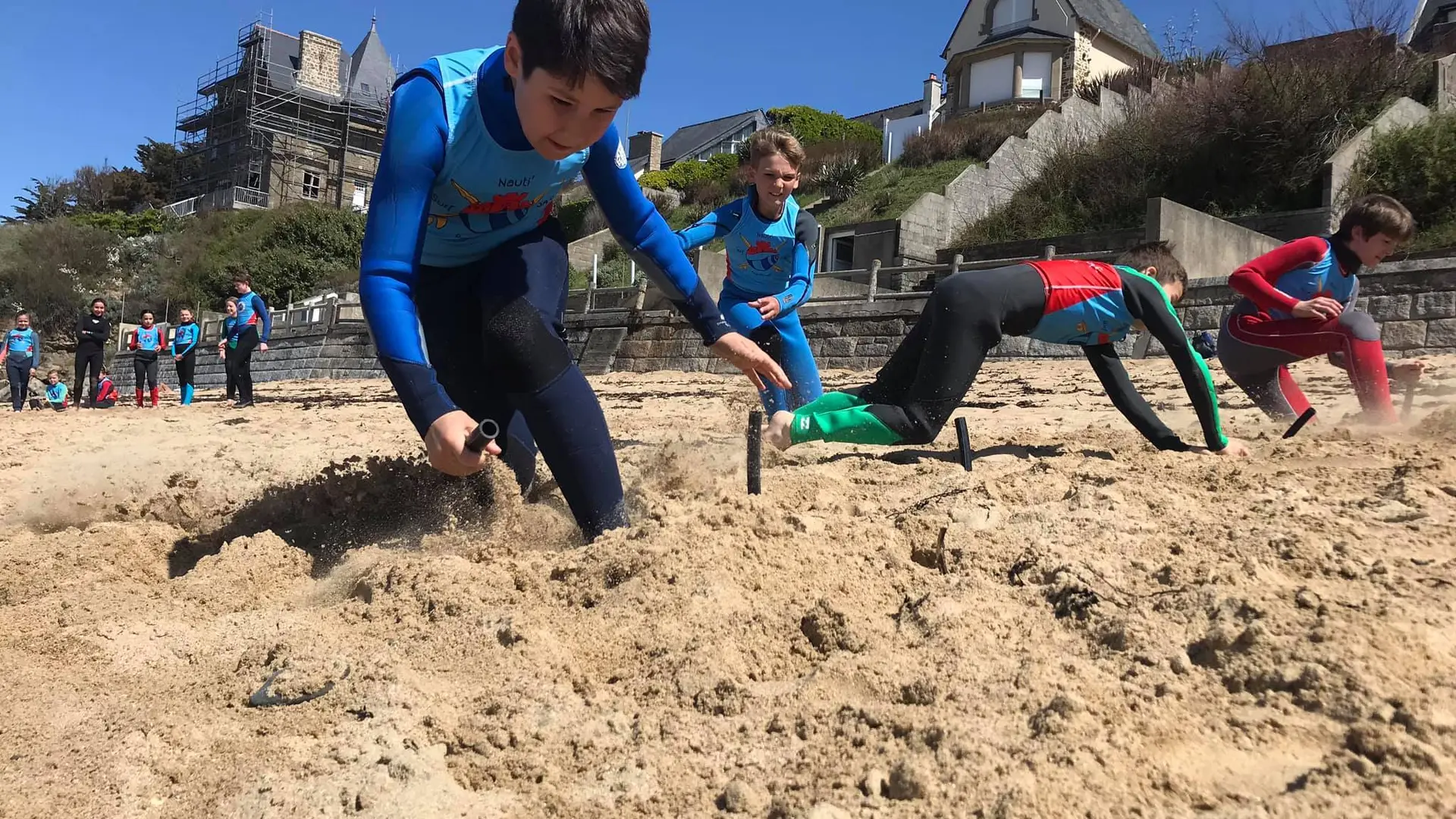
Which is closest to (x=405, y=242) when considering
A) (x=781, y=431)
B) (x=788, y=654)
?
(x=788, y=654)

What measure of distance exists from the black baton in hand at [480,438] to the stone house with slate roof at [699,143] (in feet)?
147

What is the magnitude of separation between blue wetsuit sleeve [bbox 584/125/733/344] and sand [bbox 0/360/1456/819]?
623mm

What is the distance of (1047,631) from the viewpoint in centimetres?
186

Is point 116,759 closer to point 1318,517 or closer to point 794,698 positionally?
point 794,698

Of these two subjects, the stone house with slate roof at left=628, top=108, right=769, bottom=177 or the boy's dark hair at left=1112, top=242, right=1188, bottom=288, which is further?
the stone house with slate roof at left=628, top=108, right=769, bottom=177

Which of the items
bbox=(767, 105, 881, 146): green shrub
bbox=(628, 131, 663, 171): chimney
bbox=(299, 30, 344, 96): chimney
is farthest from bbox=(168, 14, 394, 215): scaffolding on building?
bbox=(767, 105, 881, 146): green shrub

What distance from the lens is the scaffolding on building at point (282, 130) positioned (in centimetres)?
5356

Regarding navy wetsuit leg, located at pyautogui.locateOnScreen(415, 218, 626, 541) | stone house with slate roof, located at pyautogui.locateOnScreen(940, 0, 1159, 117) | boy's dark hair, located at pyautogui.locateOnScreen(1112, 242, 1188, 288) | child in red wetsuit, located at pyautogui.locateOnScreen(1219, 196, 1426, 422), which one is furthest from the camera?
stone house with slate roof, located at pyautogui.locateOnScreen(940, 0, 1159, 117)

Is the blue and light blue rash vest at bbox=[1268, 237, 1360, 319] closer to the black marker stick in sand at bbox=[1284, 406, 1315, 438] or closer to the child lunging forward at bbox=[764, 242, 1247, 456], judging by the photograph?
the black marker stick in sand at bbox=[1284, 406, 1315, 438]

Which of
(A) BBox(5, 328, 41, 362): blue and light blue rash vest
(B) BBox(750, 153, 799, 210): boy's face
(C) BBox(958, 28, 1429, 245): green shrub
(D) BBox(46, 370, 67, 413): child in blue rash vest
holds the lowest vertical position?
(D) BBox(46, 370, 67, 413): child in blue rash vest

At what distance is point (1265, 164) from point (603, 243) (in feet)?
68.0

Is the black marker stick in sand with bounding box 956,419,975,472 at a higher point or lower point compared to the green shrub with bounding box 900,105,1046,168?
lower

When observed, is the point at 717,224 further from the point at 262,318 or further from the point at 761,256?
the point at 262,318

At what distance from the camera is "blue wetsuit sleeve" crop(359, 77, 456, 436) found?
2.32 m
